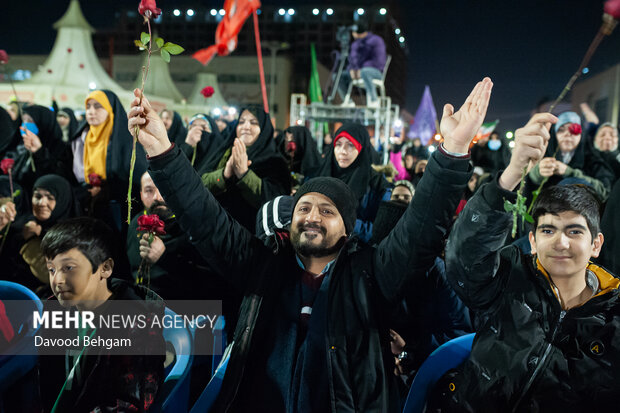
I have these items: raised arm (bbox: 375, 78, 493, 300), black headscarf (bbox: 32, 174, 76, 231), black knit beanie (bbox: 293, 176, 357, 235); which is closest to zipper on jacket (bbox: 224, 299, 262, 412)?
black knit beanie (bbox: 293, 176, 357, 235)

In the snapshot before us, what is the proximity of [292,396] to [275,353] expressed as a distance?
185 millimetres

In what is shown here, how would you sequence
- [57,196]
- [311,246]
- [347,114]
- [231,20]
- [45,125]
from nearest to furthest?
[311,246], [57,196], [45,125], [231,20], [347,114]

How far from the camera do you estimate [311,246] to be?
1.99 meters

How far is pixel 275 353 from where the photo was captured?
6.36 ft

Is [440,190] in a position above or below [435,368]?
above

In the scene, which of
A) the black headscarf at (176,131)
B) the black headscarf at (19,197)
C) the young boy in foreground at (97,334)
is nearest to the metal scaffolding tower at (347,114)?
the black headscarf at (176,131)

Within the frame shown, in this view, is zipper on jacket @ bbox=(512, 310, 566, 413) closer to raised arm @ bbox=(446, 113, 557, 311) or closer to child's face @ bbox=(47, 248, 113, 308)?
raised arm @ bbox=(446, 113, 557, 311)

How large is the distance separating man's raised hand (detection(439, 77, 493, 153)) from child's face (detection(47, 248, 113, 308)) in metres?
1.67

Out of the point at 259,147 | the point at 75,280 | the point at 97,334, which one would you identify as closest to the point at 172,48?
the point at 75,280

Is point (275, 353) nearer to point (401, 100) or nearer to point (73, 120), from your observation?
point (73, 120)

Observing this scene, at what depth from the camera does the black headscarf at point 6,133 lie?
4.99m

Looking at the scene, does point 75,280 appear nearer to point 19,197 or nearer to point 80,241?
point 80,241

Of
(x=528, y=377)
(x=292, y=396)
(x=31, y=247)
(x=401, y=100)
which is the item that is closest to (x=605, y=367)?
(x=528, y=377)

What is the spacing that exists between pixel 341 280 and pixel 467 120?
2.66ft
